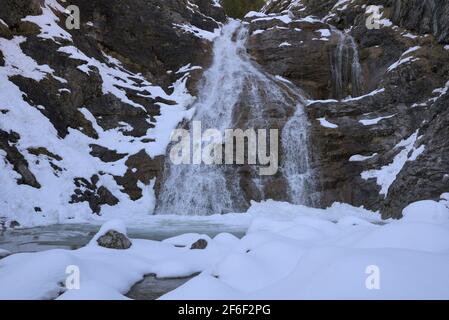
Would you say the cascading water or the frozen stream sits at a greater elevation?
the cascading water

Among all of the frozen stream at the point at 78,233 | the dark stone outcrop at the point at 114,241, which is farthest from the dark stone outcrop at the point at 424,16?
the dark stone outcrop at the point at 114,241

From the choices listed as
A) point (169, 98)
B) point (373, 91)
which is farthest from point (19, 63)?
point (373, 91)

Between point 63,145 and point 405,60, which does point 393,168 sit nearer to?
point 405,60

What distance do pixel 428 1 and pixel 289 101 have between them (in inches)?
387

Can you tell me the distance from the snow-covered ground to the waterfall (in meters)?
18.2

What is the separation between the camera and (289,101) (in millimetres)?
24062

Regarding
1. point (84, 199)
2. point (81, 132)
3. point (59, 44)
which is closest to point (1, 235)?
point (84, 199)

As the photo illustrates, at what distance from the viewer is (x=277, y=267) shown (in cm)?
617

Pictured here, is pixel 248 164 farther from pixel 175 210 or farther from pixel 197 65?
pixel 197 65

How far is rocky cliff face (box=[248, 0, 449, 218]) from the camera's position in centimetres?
1653

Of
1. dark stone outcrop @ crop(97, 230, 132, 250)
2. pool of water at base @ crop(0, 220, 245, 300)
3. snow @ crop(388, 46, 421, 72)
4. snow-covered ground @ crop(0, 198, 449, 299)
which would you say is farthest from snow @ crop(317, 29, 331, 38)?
dark stone outcrop @ crop(97, 230, 132, 250)

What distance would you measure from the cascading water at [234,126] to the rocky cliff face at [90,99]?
118 centimetres

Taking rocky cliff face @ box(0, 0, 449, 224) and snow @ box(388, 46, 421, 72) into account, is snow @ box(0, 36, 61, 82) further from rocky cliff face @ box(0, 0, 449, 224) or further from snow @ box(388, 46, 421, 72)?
snow @ box(388, 46, 421, 72)

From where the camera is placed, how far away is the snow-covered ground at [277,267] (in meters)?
4.33
